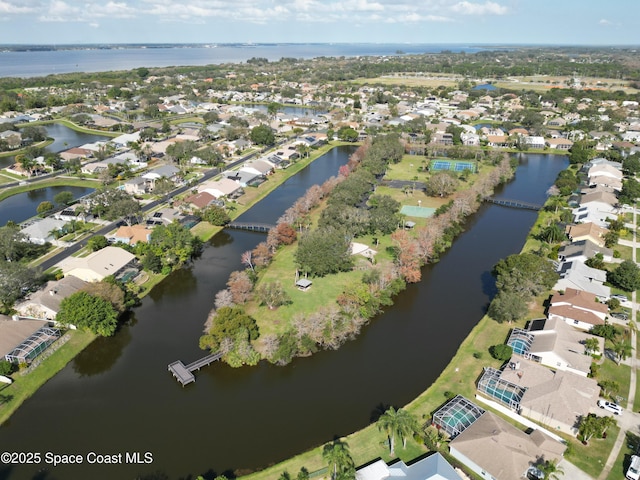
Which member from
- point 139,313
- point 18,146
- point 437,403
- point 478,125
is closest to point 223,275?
point 139,313

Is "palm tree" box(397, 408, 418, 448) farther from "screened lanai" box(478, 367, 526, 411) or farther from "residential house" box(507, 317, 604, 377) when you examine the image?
"residential house" box(507, 317, 604, 377)

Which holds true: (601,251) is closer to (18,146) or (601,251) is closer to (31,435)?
(31,435)

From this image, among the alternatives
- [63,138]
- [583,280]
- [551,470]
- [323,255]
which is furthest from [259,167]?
[551,470]

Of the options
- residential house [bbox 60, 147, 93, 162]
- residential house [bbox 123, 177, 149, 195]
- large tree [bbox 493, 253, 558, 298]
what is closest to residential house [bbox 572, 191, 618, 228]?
large tree [bbox 493, 253, 558, 298]

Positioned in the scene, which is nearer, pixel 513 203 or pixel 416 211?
pixel 416 211

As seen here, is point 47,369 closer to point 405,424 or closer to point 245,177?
point 405,424
